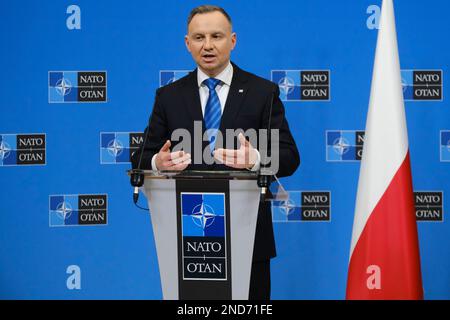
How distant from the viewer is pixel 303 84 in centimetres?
421

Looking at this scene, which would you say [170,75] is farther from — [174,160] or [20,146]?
[174,160]

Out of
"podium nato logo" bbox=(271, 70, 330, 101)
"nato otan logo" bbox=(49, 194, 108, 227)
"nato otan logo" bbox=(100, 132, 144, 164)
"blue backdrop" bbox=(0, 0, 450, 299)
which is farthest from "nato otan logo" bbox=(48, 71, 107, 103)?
"podium nato logo" bbox=(271, 70, 330, 101)

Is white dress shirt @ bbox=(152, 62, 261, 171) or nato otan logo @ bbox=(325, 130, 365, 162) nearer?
white dress shirt @ bbox=(152, 62, 261, 171)

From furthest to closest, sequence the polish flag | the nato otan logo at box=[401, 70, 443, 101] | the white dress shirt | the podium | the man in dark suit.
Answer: the nato otan logo at box=[401, 70, 443, 101] → the polish flag → the white dress shirt → the man in dark suit → the podium

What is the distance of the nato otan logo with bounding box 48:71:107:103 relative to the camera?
4277mm

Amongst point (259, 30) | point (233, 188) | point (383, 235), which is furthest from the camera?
point (259, 30)

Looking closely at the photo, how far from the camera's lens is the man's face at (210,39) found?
9.22 feet

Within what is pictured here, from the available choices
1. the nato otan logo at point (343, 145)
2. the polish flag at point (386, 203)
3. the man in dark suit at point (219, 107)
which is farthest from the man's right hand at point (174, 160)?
the nato otan logo at point (343, 145)

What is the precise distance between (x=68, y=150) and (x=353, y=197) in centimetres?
185

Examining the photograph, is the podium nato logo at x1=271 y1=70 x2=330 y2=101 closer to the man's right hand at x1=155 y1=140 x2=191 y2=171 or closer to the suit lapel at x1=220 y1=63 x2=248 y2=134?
the suit lapel at x1=220 y1=63 x2=248 y2=134

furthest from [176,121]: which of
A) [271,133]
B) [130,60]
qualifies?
[130,60]

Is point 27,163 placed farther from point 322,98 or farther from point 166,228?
point 166,228

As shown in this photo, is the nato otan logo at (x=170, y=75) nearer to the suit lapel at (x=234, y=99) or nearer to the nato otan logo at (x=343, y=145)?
the nato otan logo at (x=343, y=145)

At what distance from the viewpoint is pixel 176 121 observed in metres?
2.85
